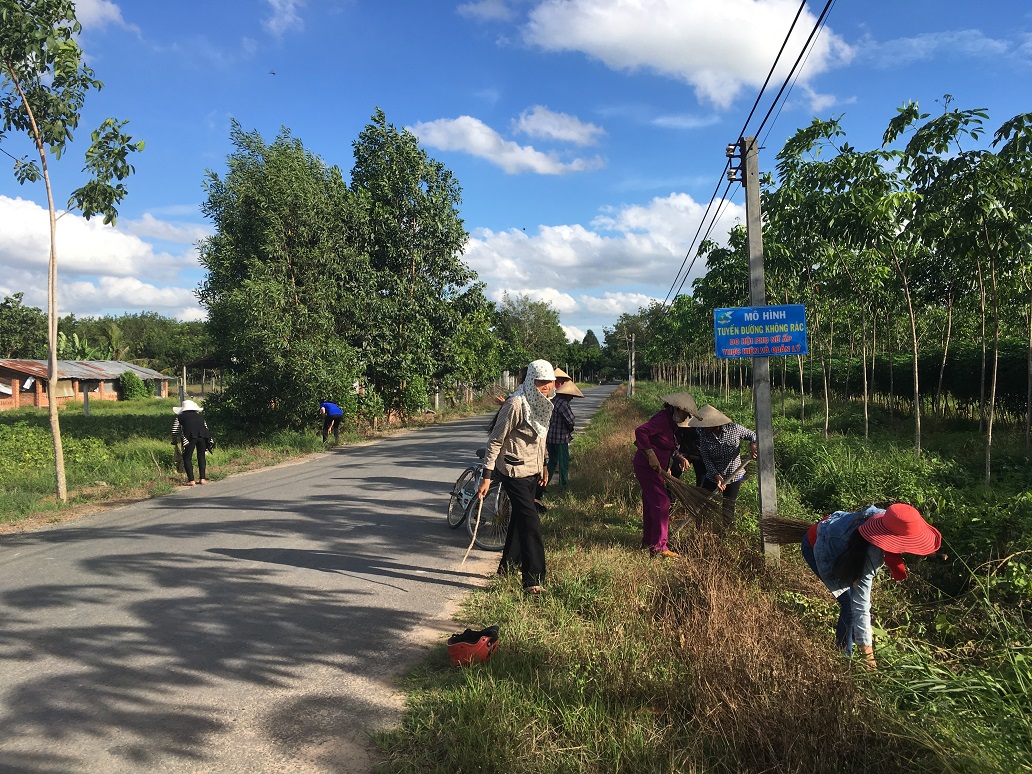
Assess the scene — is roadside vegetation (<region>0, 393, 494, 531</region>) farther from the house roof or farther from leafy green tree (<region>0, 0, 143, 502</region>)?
the house roof

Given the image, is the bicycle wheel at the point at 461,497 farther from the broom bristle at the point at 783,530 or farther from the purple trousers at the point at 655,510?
the broom bristle at the point at 783,530

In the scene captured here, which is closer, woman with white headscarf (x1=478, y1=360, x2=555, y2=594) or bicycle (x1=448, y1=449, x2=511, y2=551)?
woman with white headscarf (x1=478, y1=360, x2=555, y2=594)

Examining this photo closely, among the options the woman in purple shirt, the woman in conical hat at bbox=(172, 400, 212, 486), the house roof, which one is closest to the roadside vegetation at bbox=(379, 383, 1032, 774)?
the woman in purple shirt

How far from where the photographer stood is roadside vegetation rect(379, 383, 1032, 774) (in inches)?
97.7

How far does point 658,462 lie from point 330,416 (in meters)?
12.5

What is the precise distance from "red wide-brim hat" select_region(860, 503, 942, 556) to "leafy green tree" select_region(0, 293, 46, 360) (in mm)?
64130

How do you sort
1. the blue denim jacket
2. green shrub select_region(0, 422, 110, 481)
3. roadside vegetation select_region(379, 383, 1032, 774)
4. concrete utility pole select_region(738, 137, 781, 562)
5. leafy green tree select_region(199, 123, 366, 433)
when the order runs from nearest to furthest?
roadside vegetation select_region(379, 383, 1032, 774), the blue denim jacket, concrete utility pole select_region(738, 137, 781, 562), green shrub select_region(0, 422, 110, 481), leafy green tree select_region(199, 123, 366, 433)

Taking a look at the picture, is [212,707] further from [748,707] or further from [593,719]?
[748,707]

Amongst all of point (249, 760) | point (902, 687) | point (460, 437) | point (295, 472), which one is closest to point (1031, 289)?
point (902, 687)

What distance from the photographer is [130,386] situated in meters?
42.9

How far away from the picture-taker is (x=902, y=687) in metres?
2.74

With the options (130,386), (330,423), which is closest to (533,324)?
(130,386)

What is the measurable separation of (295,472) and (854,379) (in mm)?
20038

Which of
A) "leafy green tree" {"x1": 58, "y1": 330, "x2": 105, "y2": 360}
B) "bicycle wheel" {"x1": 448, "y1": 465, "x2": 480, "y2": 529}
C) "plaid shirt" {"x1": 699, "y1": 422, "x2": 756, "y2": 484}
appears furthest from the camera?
"leafy green tree" {"x1": 58, "y1": 330, "x2": 105, "y2": 360}
